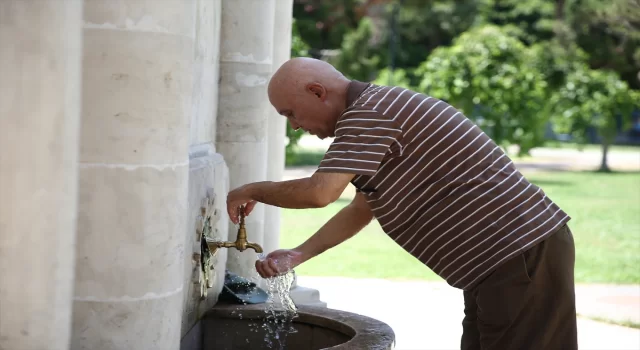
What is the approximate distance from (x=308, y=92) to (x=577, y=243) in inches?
331

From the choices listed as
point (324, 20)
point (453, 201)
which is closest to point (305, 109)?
point (453, 201)

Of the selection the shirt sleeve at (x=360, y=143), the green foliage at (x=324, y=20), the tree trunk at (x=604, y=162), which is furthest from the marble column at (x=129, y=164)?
the green foliage at (x=324, y=20)

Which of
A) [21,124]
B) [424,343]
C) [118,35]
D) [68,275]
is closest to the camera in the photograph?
[21,124]

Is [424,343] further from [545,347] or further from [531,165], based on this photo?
[531,165]

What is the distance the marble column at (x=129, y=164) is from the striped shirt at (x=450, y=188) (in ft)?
1.79

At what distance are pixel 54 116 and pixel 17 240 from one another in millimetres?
276

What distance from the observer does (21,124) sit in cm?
225

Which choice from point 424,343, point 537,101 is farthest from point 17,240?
point 537,101

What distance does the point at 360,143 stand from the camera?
2926mm

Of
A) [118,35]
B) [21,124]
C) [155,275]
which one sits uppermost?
[118,35]

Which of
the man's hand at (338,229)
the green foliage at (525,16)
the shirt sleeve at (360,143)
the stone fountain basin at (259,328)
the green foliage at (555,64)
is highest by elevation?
the green foliage at (525,16)

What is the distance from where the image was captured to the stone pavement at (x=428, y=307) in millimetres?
6328

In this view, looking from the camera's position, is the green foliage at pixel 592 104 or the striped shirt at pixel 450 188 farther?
the green foliage at pixel 592 104

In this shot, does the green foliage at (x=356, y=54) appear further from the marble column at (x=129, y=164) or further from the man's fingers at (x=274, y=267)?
the marble column at (x=129, y=164)
